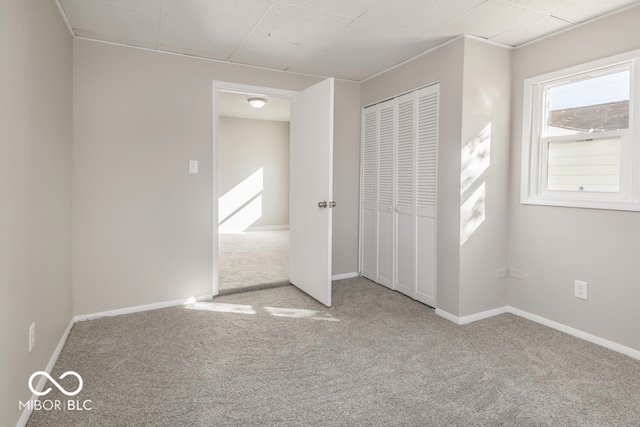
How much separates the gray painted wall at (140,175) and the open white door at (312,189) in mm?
705

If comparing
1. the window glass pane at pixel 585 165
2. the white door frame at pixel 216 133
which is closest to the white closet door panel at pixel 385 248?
the window glass pane at pixel 585 165

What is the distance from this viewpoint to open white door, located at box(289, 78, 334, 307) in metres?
3.28

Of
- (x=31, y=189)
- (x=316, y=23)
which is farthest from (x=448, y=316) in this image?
(x=31, y=189)

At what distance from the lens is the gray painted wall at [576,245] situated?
245 centimetres

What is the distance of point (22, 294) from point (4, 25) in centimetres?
120

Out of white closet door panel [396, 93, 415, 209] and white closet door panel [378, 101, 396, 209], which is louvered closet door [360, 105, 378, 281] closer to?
white closet door panel [378, 101, 396, 209]

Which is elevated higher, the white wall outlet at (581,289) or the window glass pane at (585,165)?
the window glass pane at (585,165)

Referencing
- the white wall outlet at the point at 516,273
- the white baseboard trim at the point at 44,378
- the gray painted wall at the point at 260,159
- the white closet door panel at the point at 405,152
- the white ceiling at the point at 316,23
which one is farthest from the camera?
the gray painted wall at the point at 260,159

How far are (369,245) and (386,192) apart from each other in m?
0.68

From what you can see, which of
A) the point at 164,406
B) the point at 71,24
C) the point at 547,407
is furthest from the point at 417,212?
the point at 71,24

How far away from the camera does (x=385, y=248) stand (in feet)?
13.0

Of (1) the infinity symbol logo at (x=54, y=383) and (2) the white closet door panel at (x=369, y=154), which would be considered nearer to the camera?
(1) the infinity symbol logo at (x=54, y=383)

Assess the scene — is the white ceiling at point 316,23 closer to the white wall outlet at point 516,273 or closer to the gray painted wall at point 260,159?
the white wall outlet at point 516,273

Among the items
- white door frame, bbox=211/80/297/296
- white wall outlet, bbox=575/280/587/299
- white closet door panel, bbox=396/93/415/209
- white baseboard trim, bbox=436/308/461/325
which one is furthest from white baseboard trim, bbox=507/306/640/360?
white door frame, bbox=211/80/297/296
